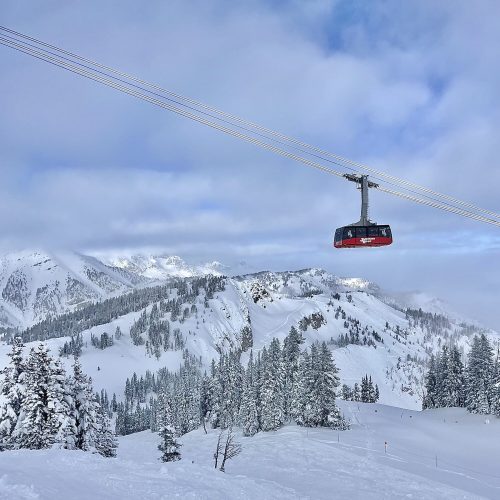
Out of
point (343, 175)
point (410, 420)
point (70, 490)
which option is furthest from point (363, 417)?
point (70, 490)

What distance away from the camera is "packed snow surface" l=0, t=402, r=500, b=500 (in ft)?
58.5

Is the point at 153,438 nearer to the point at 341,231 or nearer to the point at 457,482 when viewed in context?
the point at 457,482

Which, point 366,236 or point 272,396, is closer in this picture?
point 366,236

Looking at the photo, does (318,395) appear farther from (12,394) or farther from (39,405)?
(12,394)

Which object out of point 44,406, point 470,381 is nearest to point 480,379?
point 470,381

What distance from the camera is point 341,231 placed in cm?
2919

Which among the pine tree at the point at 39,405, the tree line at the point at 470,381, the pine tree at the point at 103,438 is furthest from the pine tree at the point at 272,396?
the pine tree at the point at 39,405

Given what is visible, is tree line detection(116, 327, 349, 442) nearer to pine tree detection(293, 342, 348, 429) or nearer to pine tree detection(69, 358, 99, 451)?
pine tree detection(293, 342, 348, 429)

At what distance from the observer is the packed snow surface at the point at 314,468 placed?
17844 mm

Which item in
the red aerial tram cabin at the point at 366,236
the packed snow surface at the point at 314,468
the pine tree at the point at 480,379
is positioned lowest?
the packed snow surface at the point at 314,468

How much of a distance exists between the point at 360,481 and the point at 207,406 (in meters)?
86.3

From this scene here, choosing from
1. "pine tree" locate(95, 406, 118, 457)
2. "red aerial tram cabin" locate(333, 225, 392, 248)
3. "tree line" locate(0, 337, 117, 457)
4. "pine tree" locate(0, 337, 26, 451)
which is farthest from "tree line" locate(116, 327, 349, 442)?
"red aerial tram cabin" locate(333, 225, 392, 248)

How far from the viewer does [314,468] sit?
1678 inches

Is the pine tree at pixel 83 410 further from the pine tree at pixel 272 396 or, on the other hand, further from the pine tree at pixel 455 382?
the pine tree at pixel 455 382
